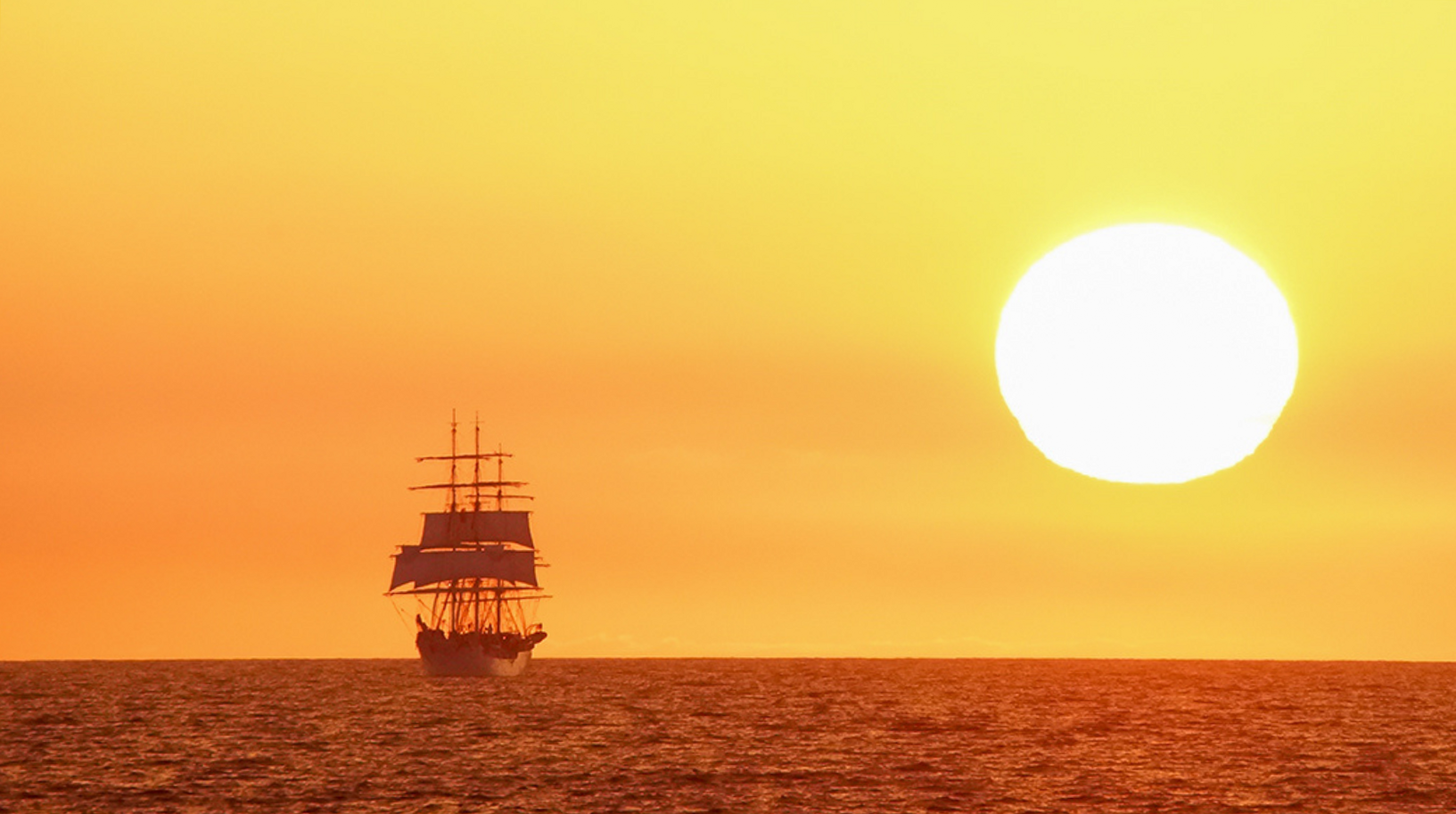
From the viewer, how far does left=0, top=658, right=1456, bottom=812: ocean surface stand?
232 feet

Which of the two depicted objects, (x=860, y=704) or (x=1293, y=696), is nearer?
(x=860, y=704)

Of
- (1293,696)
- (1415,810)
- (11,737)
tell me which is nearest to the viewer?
(1415,810)

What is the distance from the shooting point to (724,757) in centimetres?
9006

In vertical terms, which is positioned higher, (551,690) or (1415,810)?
(551,690)

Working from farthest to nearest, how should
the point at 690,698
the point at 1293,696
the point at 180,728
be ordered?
1. the point at 1293,696
2. the point at 690,698
3. the point at 180,728

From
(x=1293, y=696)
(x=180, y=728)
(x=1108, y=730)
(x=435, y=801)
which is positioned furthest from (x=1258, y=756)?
(x=1293, y=696)

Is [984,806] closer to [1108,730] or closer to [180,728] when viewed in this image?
[1108,730]

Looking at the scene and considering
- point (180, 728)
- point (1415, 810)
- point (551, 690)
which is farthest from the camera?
point (551, 690)

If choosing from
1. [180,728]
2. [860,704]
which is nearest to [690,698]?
[860,704]

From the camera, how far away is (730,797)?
7081 centimetres

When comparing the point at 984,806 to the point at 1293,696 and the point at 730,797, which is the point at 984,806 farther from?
the point at 1293,696

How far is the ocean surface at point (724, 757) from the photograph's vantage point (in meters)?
70.6

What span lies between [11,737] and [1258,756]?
65776mm

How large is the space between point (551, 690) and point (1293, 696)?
2885 inches
